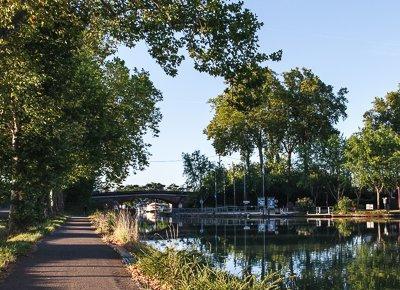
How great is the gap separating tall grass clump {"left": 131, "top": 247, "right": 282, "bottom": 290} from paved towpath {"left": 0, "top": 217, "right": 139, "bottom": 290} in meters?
0.64

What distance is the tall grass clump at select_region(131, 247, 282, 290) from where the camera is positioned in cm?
995

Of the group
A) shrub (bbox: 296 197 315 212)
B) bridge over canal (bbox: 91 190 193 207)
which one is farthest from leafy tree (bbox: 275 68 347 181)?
bridge over canal (bbox: 91 190 193 207)

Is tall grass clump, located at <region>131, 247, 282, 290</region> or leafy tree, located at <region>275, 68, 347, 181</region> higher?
leafy tree, located at <region>275, 68, 347, 181</region>

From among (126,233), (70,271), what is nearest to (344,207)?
(126,233)

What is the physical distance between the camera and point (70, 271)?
47.5 feet

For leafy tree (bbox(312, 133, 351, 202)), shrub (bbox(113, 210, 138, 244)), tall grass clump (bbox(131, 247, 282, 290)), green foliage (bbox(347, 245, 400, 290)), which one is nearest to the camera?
tall grass clump (bbox(131, 247, 282, 290))

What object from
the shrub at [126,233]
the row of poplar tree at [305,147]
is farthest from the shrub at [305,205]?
the shrub at [126,233]

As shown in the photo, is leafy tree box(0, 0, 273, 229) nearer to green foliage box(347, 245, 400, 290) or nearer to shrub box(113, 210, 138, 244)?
shrub box(113, 210, 138, 244)

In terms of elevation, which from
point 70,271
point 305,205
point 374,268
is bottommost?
point 374,268

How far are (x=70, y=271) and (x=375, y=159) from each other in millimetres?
57011

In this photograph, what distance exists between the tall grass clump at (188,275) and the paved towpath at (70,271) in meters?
A: 0.64

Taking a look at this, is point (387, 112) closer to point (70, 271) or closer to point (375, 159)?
point (375, 159)

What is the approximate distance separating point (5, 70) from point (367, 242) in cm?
2207

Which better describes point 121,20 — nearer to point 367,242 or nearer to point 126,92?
point 367,242
